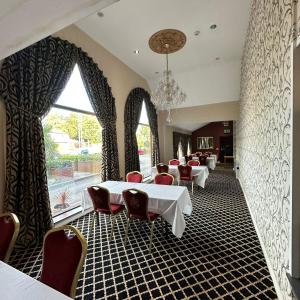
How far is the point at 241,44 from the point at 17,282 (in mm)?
5800

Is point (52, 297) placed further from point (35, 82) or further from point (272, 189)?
point (35, 82)

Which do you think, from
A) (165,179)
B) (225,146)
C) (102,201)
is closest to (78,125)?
(102,201)

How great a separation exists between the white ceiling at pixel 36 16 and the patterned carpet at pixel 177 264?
2.37m

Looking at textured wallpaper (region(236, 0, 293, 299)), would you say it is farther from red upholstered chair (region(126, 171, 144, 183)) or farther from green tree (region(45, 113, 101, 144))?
green tree (region(45, 113, 101, 144))

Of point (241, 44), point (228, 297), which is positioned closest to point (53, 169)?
point (228, 297)

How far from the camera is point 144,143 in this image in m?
7.00

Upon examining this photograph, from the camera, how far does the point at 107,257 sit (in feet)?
7.64

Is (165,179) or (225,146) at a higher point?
(225,146)

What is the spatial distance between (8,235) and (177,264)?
178 cm

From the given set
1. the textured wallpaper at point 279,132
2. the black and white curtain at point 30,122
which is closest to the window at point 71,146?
the black and white curtain at point 30,122

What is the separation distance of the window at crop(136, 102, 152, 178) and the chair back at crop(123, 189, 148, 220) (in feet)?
12.9

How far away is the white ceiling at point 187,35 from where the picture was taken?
3213mm

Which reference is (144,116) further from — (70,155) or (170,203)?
(170,203)

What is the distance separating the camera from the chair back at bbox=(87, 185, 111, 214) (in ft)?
8.80
